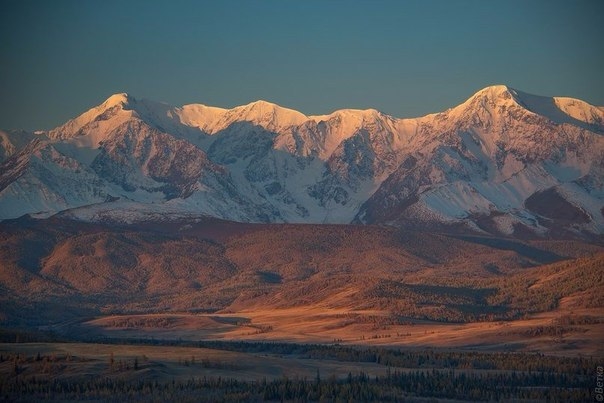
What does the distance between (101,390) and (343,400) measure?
1438 inches

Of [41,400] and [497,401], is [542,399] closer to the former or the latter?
[497,401]

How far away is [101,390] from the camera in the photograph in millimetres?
196625

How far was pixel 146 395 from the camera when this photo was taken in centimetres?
19412

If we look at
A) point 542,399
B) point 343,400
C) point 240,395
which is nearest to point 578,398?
point 542,399

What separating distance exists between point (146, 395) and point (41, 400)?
1553 centimetres

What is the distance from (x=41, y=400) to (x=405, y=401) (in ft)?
175

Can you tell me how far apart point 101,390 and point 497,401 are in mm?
59793

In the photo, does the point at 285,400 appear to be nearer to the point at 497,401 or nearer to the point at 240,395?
the point at 240,395

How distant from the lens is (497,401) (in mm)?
198250

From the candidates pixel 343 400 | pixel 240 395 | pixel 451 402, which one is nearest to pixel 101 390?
pixel 240 395

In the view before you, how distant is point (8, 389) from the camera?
196500 mm

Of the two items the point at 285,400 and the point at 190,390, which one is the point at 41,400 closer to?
the point at 190,390

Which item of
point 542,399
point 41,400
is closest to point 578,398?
point 542,399

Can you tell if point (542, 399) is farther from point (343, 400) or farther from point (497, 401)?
point (343, 400)
